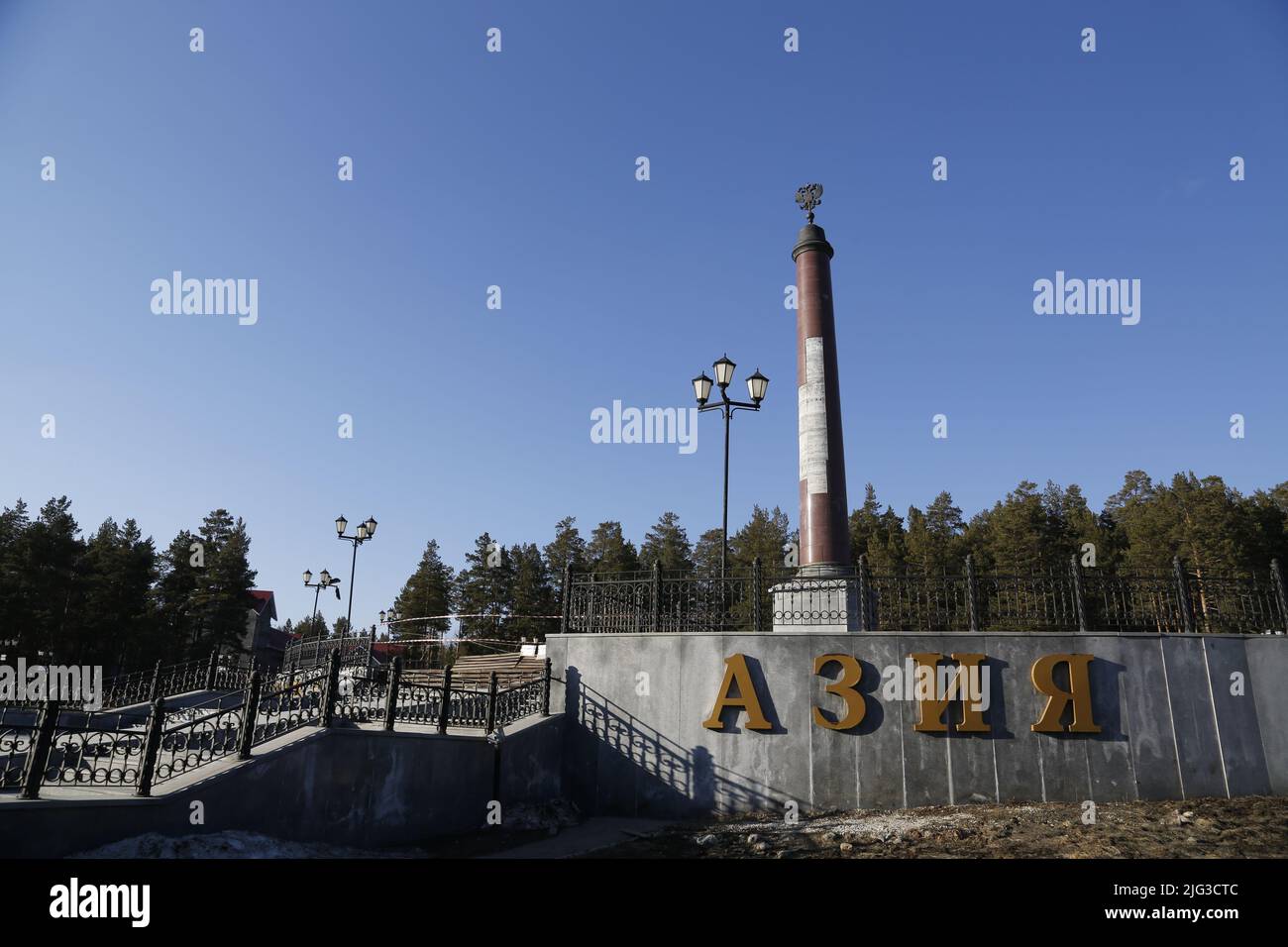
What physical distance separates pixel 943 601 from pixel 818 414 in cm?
550

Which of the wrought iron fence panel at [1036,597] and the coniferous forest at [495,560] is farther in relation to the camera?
the coniferous forest at [495,560]

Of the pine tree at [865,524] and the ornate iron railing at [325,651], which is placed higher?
the pine tree at [865,524]

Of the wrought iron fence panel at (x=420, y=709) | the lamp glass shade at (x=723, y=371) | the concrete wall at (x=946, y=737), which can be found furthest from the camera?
the lamp glass shade at (x=723, y=371)

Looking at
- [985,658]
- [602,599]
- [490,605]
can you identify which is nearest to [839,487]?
[985,658]

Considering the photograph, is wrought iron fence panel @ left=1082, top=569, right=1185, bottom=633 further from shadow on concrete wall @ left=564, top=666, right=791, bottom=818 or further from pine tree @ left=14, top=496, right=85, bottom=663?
pine tree @ left=14, top=496, right=85, bottom=663

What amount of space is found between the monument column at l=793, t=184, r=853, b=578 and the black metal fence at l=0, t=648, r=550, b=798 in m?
6.85

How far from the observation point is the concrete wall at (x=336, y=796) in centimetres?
796

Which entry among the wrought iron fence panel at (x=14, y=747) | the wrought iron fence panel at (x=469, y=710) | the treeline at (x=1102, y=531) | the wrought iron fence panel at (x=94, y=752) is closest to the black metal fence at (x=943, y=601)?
the wrought iron fence panel at (x=469, y=710)

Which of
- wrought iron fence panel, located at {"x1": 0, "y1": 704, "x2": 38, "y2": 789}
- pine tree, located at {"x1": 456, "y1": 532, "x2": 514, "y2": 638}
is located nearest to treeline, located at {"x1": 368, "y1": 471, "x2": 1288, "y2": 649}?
A: pine tree, located at {"x1": 456, "y1": 532, "x2": 514, "y2": 638}

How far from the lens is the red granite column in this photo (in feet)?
54.4

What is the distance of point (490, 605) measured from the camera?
5744cm

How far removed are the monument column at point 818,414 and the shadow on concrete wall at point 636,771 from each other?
12.8 ft

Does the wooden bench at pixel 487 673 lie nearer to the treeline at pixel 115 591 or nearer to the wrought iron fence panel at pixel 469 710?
the wrought iron fence panel at pixel 469 710
